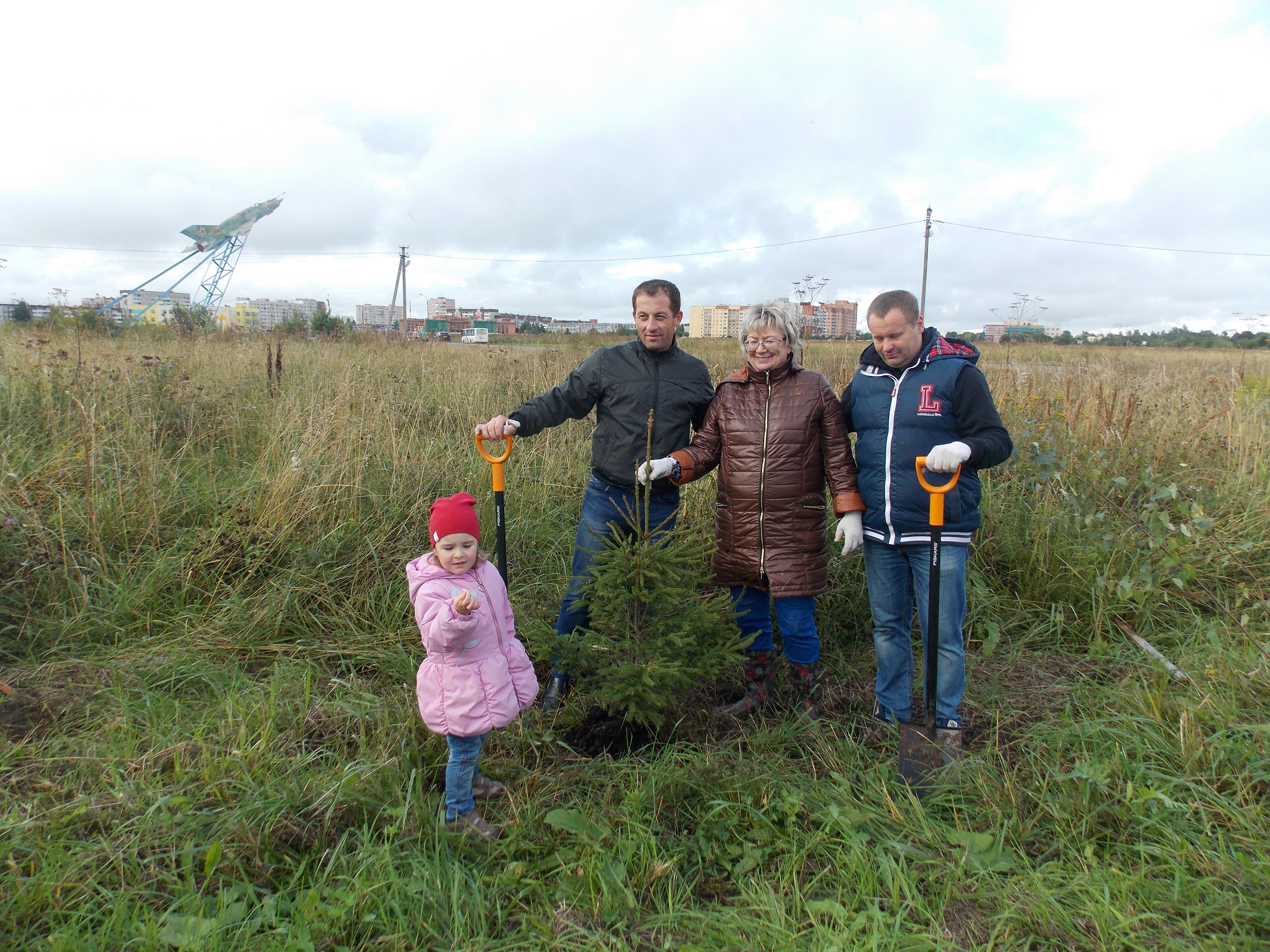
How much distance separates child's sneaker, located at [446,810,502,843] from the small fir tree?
635 mm

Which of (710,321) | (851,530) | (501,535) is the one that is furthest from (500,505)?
(710,321)

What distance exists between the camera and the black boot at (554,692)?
334 cm

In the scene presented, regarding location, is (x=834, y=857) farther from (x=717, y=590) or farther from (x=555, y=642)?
(x=717, y=590)

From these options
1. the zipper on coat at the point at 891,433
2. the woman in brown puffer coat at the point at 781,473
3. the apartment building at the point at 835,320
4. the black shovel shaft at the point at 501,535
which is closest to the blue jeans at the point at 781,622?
the woman in brown puffer coat at the point at 781,473

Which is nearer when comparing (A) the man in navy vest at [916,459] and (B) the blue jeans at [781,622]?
(A) the man in navy vest at [916,459]

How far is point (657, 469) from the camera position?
310cm

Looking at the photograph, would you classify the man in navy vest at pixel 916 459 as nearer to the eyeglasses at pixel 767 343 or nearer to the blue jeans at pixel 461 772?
the eyeglasses at pixel 767 343

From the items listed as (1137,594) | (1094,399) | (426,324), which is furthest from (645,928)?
(426,324)

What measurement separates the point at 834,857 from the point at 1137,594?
9.10 ft

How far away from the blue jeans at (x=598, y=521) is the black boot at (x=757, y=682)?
80 centimetres

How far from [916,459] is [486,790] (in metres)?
2.24

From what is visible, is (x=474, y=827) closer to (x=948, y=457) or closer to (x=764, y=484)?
(x=764, y=484)

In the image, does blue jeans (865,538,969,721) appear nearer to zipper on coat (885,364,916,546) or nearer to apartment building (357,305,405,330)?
zipper on coat (885,364,916,546)

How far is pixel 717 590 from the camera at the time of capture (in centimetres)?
392
